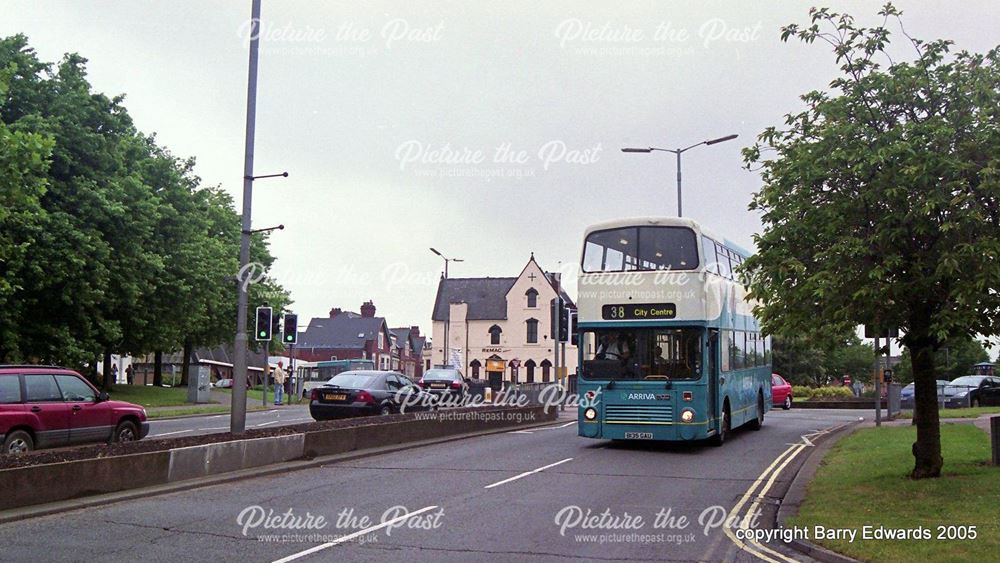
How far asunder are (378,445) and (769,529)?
935 centimetres

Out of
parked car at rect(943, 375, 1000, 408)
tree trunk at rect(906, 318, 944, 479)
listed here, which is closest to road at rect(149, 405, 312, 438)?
tree trunk at rect(906, 318, 944, 479)

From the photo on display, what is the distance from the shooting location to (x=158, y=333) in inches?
1454

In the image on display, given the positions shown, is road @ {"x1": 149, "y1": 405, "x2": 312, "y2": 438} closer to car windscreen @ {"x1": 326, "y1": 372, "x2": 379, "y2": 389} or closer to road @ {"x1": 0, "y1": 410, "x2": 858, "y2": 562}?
car windscreen @ {"x1": 326, "y1": 372, "x2": 379, "y2": 389}

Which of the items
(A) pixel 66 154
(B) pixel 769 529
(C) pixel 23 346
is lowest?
(B) pixel 769 529

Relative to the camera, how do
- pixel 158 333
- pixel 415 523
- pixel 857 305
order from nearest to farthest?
pixel 415 523 < pixel 857 305 < pixel 158 333

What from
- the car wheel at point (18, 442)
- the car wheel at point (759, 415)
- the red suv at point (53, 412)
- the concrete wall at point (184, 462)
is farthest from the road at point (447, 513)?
the car wheel at point (759, 415)

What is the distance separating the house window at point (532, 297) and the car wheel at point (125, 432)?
6612 centimetres

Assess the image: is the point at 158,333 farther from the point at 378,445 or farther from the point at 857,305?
the point at 857,305

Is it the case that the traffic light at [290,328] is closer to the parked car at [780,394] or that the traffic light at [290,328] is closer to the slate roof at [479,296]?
the parked car at [780,394]

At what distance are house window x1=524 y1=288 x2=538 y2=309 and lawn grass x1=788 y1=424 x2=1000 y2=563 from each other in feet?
218

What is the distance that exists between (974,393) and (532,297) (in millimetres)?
48409

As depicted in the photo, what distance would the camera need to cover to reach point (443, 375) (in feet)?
125

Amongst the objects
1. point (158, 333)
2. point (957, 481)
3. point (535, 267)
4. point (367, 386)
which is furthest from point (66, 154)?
point (535, 267)

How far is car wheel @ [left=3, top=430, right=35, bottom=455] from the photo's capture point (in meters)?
14.1
